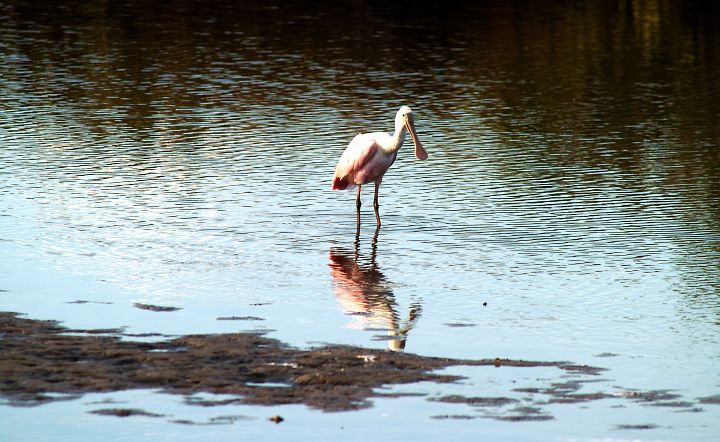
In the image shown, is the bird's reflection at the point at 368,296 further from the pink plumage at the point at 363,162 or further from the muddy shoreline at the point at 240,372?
the pink plumage at the point at 363,162

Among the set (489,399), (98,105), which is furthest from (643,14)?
(489,399)

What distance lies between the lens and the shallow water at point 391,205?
12.4 m

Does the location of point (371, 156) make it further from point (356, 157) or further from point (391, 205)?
point (391, 205)

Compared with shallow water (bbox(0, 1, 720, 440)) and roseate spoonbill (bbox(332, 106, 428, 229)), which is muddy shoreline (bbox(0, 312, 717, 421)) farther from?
roseate spoonbill (bbox(332, 106, 428, 229))

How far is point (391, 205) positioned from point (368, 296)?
501 cm

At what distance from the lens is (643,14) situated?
4494 cm

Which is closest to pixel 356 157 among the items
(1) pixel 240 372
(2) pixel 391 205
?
(2) pixel 391 205

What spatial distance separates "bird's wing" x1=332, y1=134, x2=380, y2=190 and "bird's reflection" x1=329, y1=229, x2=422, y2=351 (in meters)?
1.79

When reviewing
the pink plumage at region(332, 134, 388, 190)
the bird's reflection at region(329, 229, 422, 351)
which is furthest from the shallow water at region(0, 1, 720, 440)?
the pink plumage at region(332, 134, 388, 190)

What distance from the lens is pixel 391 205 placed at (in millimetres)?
19188

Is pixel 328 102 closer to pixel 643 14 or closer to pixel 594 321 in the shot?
pixel 594 321

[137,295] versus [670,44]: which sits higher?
[137,295]

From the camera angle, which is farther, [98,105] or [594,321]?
[98,105]

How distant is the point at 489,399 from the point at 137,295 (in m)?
4.39
